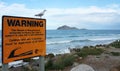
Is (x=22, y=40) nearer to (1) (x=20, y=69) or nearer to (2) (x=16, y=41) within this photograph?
(2) (x=16, y=41)

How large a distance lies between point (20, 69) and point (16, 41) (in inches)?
321

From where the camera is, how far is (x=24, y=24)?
25.4 feet

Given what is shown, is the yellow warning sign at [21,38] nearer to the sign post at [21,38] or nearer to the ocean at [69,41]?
the sign post at [21,38]

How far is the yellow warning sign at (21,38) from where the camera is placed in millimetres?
7129

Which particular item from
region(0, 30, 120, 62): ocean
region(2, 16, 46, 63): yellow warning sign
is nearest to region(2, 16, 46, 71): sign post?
region(2, 16, 46, 63): yellow warning sign

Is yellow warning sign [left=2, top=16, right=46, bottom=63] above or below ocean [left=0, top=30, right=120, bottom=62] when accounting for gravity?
above

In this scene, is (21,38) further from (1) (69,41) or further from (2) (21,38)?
(1) (69,41)

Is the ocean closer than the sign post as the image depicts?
No

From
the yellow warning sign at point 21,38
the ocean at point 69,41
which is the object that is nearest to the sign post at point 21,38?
the yellow warning sign at point 21,38

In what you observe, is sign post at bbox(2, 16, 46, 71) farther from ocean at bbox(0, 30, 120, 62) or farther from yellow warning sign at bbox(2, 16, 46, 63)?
ocean at bbox(0, 30, 120, 62)

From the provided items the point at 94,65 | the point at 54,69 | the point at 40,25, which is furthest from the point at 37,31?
the point at 94,65

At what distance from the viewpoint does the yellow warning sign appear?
23.4 feet

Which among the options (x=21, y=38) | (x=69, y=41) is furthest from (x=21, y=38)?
(x=69, y=41)

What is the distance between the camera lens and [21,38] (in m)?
7.62
